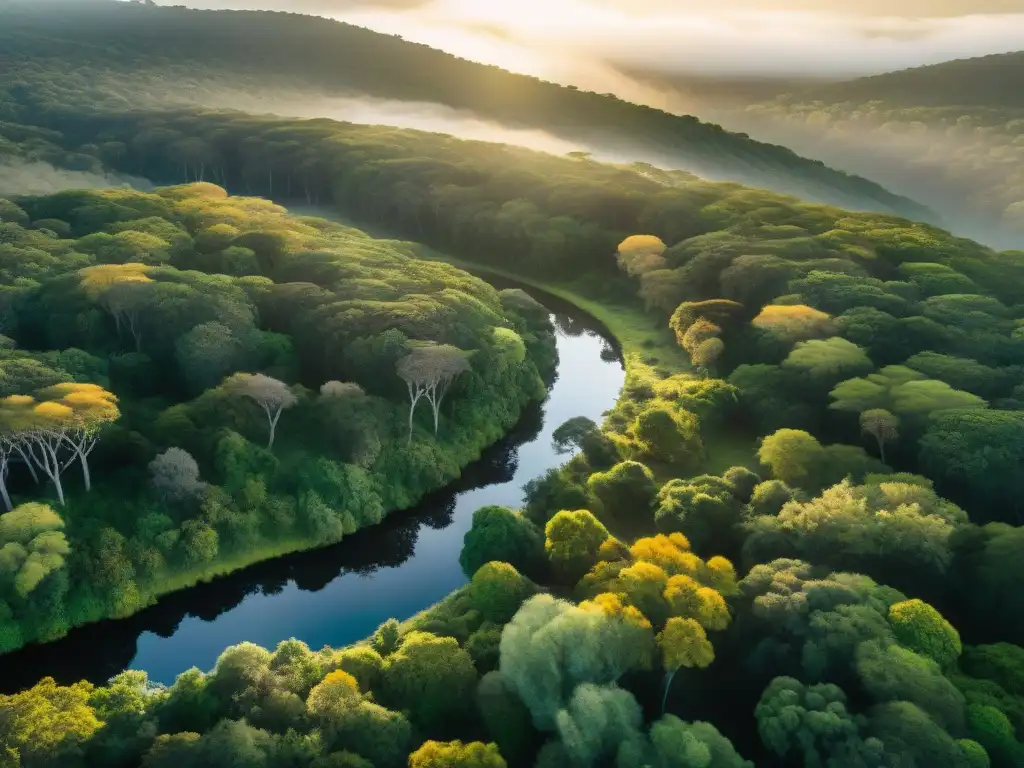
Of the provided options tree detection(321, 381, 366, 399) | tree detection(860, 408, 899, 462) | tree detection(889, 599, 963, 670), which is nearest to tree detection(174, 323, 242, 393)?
tree detection(321, 381, 366, 399)

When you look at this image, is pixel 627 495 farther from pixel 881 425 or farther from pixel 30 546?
pixel 30 546

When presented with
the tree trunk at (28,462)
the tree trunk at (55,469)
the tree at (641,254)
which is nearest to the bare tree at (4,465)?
the tree trunk at (28,462)

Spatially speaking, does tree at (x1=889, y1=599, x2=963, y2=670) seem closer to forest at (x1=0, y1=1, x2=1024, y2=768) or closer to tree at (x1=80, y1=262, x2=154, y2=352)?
forest at (x1=0, y1=1, x2=1024, y2=768)

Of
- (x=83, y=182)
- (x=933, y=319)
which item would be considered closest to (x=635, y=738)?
(x=933, y=319)

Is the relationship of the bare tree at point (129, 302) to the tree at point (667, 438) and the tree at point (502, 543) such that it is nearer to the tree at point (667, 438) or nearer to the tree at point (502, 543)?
the tree at point (502, 543)

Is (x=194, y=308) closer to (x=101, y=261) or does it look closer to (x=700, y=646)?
(x=101, y=261)

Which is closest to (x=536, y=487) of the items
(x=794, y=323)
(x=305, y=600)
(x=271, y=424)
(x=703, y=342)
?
(x=305, y=600)
